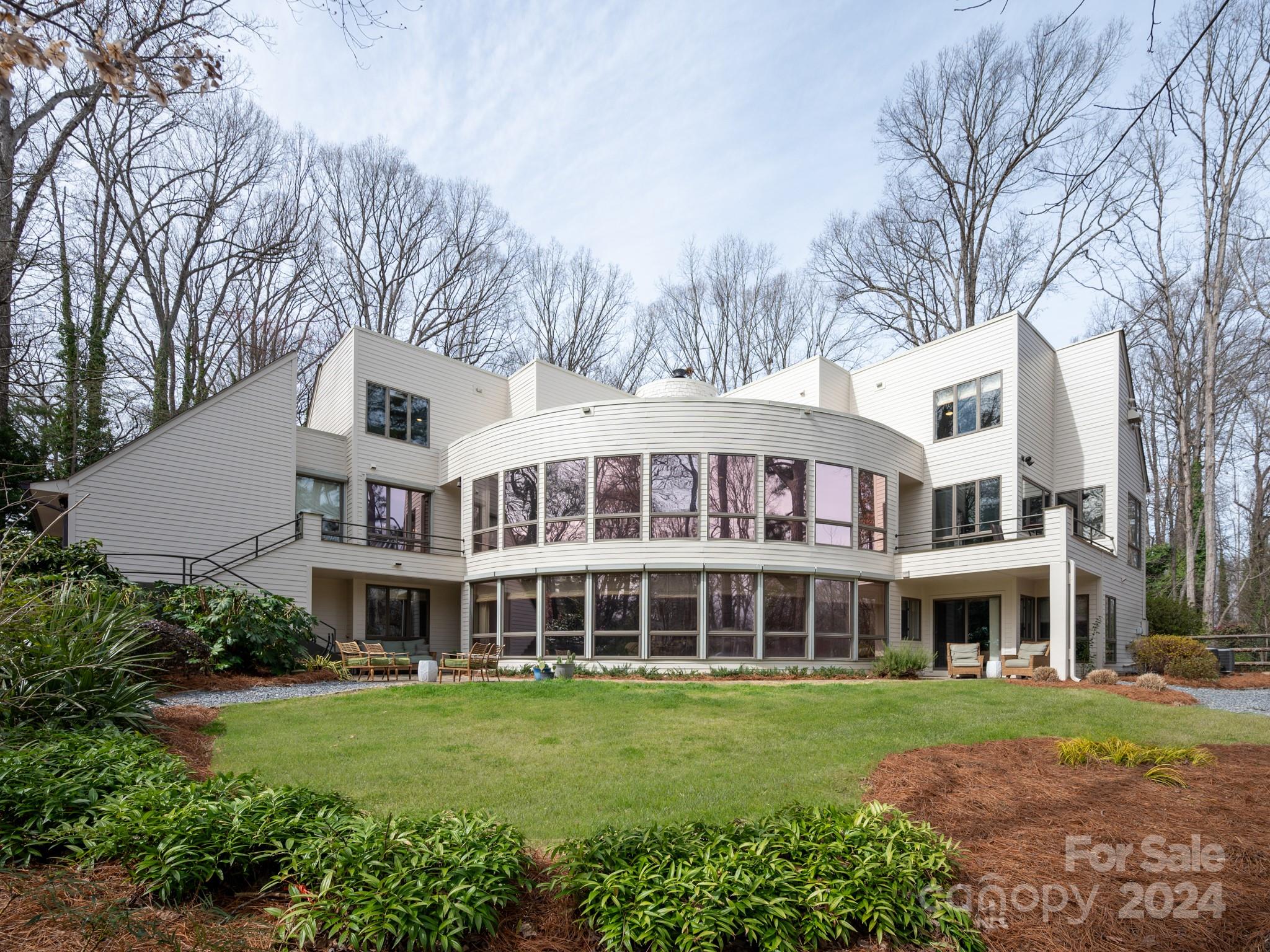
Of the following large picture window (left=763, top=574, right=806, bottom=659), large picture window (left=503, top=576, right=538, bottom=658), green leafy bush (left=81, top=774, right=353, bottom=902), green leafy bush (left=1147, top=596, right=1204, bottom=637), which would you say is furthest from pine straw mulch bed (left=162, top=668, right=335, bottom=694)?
green leafy bush (left=1147, top=596, right=1204, bottom=637)

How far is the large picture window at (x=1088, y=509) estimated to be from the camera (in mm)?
19562

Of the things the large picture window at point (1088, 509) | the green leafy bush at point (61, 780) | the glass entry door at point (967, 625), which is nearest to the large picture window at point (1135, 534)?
the large picture window at point (1088, 509)

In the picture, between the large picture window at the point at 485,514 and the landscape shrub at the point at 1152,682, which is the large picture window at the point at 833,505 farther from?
the large picture window at the point at 485,514

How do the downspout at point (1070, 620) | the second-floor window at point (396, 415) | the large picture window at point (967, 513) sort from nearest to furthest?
1. the downspout at point (1070, 620)
2. the large picture window at point (967, 513)
3. the second-floor window at point (396, 415)

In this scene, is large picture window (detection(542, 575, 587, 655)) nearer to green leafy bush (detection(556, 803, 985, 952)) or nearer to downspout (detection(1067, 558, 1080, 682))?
downspout (detection(1067, 558, 1080, 682))

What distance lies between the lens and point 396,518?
20844 millimetres

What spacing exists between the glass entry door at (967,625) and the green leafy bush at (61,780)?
685 inches

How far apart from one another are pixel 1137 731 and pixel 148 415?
986 inches

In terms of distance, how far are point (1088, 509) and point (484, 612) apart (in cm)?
1577

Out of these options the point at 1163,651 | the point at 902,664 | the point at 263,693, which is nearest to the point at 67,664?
the point at 263,693

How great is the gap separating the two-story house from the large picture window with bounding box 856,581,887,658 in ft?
0.24

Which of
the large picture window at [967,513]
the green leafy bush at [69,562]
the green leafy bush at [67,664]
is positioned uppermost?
the large picture window at [967,513]

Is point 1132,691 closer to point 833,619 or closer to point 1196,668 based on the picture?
point 1196,668

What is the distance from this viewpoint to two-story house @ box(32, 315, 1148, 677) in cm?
1661
